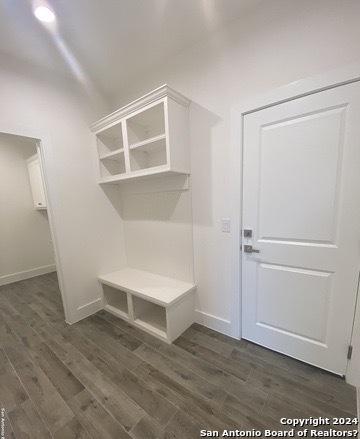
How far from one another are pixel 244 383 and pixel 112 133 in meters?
2.78

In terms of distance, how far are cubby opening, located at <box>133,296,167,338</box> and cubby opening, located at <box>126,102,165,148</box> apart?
1.77 meters

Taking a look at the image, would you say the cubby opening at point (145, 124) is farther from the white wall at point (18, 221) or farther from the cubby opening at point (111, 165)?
the white wall at point (18, 221)

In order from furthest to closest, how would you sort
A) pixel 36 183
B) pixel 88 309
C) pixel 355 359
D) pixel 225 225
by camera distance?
pixel 36 183 < pixel 88 309 < pixel 225 225 < pixel 355 359

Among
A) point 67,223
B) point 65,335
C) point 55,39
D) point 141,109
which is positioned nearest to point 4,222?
point 67,223

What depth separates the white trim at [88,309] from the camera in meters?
2.33

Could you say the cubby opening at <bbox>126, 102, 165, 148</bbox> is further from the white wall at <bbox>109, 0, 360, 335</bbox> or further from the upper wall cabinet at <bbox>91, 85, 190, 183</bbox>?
the white wall at <bbox>109, 0, 360, 335</bbox>

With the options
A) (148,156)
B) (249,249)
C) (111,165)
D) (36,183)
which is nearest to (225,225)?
(249,249)

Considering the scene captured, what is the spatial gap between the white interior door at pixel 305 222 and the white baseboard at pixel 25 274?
13.5 ft

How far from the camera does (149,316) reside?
227 centimetres

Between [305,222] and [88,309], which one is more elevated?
[305,222]

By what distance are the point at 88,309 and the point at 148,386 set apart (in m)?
1.31

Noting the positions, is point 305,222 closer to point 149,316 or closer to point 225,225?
point 225,225

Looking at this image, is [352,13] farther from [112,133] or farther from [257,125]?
[112,133]

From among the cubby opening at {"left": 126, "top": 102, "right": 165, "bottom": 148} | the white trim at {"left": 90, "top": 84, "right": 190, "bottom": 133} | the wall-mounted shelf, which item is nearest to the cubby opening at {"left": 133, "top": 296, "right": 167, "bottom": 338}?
the wall-mounted shelf
